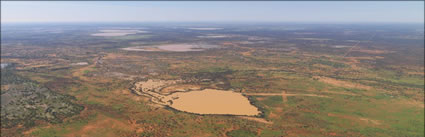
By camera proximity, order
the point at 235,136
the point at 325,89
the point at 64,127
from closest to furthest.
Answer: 1. the point at 235,136
2. the point at 64,127
3. the point at 325,89

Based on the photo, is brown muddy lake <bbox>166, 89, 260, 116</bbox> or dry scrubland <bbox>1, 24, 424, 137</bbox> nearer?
dry scrubland <bbox>1, 24, 424, 137</bbox>

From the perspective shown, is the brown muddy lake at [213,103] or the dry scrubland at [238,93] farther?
the brown muddy lake at [213,103]

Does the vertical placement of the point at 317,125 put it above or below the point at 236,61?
below

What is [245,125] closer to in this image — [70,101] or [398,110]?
[398,110]

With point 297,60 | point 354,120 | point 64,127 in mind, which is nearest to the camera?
point 64,127

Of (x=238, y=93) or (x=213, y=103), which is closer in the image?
(x=213, y=103)

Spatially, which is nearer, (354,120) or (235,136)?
(235,136)

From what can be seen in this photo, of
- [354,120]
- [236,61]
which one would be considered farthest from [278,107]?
[236,61]

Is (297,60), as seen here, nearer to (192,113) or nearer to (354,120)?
(354,120)
